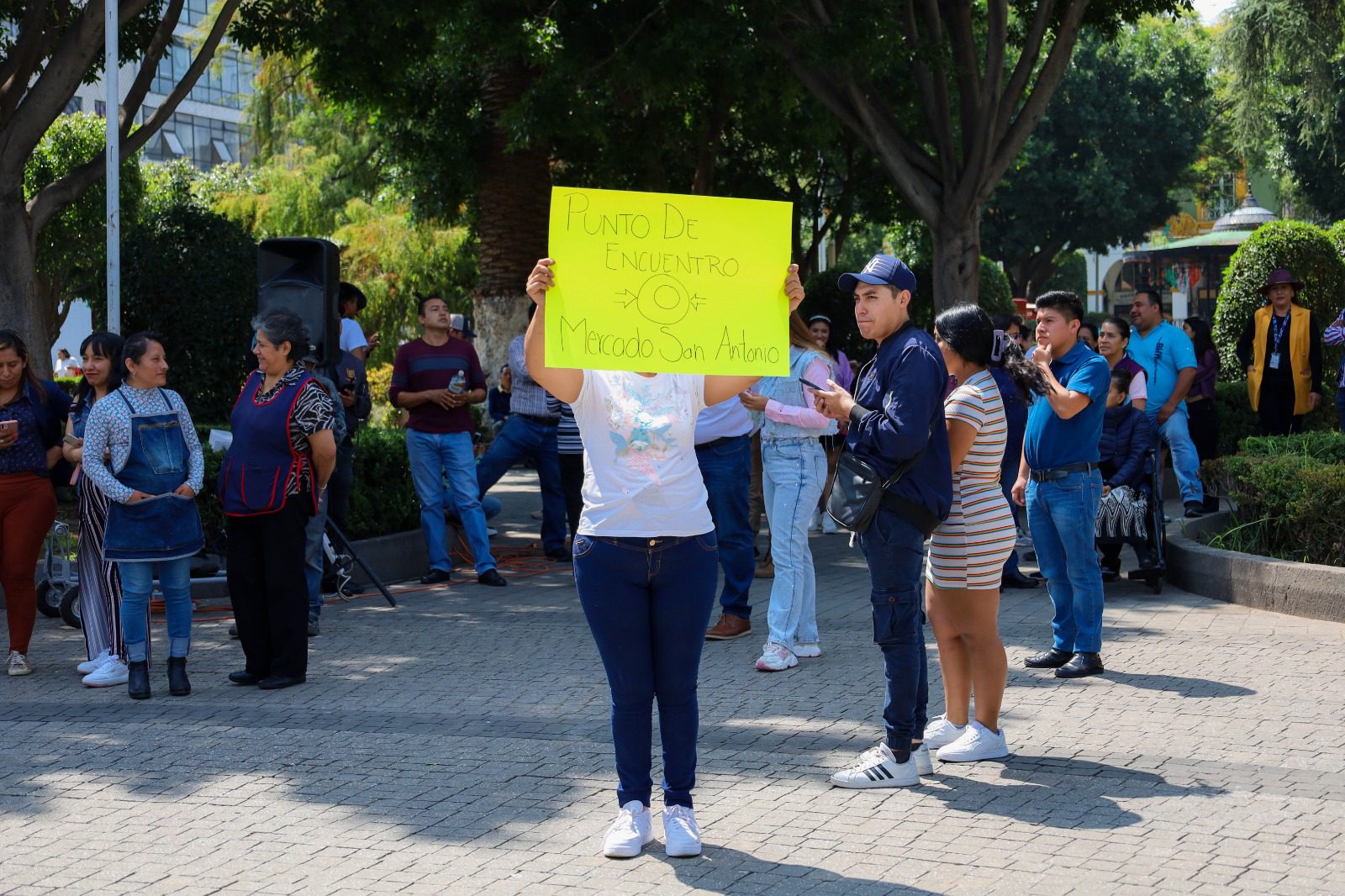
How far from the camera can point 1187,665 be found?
768cm

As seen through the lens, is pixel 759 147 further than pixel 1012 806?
Yes

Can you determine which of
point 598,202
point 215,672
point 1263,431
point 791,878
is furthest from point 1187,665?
point 1263,431

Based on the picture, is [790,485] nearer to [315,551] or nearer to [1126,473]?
[315,551]

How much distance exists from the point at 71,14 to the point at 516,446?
6269 mm

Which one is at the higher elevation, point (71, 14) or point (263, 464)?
point (71, 14)

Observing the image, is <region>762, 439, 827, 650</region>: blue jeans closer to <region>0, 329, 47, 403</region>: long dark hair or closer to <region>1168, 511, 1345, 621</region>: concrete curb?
<region>1168, 511, 1345, 621</region>: concrete curb

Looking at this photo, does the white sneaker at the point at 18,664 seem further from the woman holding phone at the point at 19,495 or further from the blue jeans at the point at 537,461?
the blue jeans at the point at 537,461

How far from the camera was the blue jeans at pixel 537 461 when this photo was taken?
39.5ft

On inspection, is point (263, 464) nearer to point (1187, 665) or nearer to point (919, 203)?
point (1187, 665)

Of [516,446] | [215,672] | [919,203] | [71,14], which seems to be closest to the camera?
[215,672]

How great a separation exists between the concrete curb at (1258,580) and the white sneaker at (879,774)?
14.4ft

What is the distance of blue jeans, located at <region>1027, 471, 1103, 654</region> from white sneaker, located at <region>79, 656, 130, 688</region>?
4801 millimetres

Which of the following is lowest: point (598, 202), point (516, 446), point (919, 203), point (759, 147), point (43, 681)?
point (43, 681)

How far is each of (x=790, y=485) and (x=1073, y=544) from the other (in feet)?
4.83
